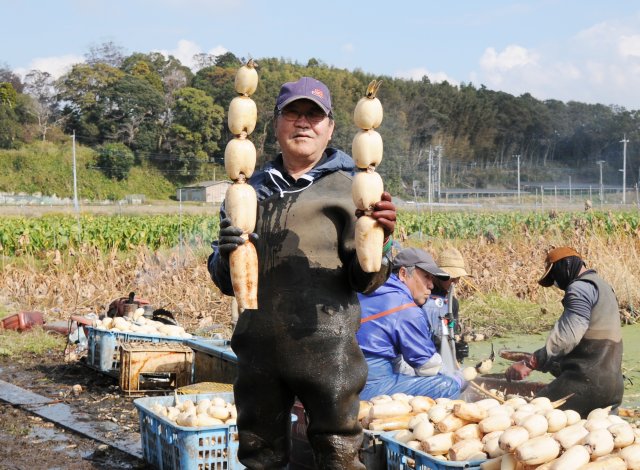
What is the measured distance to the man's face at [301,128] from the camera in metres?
3.19

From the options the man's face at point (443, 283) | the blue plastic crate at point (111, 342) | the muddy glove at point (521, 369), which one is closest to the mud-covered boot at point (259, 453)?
the muddy glove at point (521, 369)

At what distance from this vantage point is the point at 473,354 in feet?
30.2

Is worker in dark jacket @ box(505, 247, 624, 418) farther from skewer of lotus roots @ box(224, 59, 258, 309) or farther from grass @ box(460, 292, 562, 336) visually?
grass @ box(460, 292, 562, 336)

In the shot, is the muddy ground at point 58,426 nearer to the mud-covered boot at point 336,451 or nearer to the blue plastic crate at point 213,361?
the blue plastic crate at point 213,361

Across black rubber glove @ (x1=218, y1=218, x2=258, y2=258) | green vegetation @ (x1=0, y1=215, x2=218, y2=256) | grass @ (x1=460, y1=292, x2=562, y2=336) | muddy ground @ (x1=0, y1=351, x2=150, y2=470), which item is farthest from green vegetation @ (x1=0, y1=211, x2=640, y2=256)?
black rubber glove @ (x1=218, y1=218, x2=258, y2=258)

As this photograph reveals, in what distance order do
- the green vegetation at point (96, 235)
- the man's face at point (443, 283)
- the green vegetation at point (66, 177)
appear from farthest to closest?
the green vegetation at point (66, 177)
the green vegetation at point (96, 235)
the man's face at point (443, 283)

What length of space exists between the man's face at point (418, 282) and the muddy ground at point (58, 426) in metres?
2.14

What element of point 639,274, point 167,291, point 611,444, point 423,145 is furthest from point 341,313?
point 423,145

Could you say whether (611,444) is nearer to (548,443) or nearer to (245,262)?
(548,443)

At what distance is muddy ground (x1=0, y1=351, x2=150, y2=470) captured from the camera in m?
5.43

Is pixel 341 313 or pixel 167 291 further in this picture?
pixel 167 291

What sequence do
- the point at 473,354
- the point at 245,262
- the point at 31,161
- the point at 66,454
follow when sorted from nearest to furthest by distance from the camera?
the point at 245,262 → the point at 66,454 → the point at 473,354 → the point at 31,161

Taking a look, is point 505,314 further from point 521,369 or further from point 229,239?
point 229,239

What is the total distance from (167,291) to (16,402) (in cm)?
470
